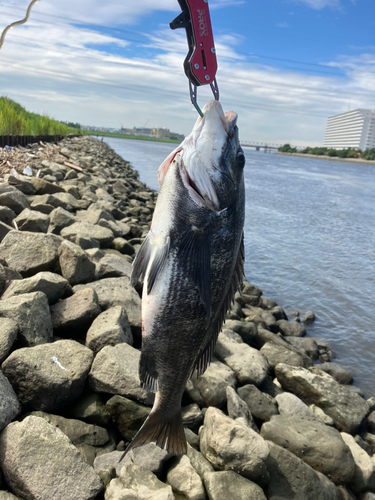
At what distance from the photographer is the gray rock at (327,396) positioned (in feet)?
15.3

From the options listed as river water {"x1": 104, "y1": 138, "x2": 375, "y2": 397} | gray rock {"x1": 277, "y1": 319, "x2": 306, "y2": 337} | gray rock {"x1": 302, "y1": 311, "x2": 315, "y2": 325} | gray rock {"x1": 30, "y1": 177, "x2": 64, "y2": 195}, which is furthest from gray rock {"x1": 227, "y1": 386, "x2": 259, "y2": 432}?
gray rock {"x1": 30, "y1": 177, "x2": 64, "y2": 195}

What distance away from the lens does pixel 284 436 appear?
144 inches

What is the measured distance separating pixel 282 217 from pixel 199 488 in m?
16.4

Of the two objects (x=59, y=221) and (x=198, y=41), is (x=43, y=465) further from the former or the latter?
(x=59, y=221)

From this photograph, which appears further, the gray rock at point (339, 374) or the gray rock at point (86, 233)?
the gray rock at point (339, 374)

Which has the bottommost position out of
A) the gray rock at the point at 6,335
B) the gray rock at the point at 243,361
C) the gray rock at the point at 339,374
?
the gray rock at the point at 339,374

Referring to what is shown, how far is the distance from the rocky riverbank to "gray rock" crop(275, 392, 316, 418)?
0.01 metres

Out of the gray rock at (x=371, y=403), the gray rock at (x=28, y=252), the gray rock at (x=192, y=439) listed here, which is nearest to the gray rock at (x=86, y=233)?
the gray rock at (x=28, y=252)

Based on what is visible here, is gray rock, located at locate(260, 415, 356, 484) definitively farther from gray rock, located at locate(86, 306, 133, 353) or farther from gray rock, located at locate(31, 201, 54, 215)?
gray rock, located at locate(31, 201, 54, 215)

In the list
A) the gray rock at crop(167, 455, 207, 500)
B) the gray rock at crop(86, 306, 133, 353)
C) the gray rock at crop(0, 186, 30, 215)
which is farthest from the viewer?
the gray rock at crop(0, 186, 30, 215)

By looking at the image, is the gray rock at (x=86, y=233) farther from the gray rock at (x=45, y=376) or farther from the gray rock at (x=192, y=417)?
the gray rock at (x=192, y=417)

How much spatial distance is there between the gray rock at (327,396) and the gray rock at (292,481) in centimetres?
144

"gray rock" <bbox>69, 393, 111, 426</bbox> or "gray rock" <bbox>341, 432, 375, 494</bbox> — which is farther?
"gray rock" <bbox>341, 432, 375, 494</bbox>

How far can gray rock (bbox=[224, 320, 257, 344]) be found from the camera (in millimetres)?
5883
